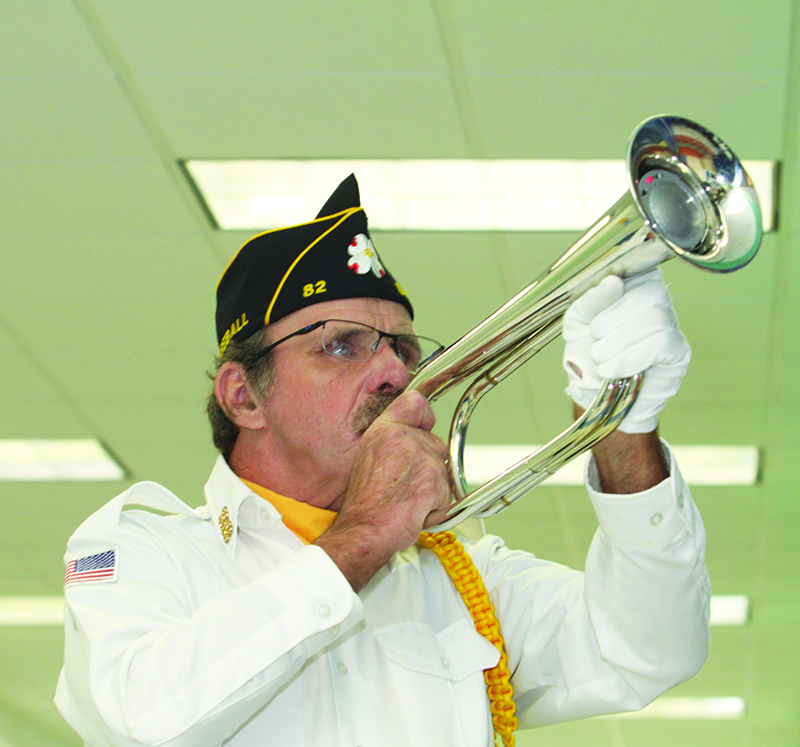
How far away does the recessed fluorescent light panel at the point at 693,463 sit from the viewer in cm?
514

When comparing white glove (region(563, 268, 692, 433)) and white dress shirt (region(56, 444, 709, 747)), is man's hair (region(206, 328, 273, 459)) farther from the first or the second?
white glove (region(563, 268, 692, 433))

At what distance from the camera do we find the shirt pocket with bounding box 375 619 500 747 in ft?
4.92

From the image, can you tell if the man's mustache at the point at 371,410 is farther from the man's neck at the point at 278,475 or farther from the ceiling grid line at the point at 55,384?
the ceiling grid line at the point at 55,384

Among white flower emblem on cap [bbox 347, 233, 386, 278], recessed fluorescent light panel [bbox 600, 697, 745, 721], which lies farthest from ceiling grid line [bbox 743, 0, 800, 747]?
recessed fluorescent light panel [bbox 600, 697, 745, 721]

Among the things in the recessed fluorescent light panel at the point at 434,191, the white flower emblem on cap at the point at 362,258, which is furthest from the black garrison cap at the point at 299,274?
the recessed fluorescent light panel at the point at 434,191

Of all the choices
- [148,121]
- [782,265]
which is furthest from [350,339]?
[782,265]

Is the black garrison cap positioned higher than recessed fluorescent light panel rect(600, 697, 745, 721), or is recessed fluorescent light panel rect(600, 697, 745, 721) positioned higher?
recessed fluorescent light panel rect(600, 697, 745, 721)

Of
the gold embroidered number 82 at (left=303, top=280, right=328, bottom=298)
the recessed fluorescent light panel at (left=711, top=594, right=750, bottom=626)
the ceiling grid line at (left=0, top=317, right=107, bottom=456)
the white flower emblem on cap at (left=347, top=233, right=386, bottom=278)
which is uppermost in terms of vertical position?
the ceiling grid line at (left=0, top=317, right=107, bottom=456)

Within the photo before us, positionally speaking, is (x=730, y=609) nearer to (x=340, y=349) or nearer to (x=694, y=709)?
(x=694, y=709)

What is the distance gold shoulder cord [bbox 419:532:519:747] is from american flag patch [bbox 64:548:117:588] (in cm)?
55

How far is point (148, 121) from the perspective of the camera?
3076 mm

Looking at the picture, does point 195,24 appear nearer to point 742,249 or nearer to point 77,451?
point 742,249

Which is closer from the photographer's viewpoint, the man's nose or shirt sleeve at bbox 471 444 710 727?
shirt sleeve at bbox 471 444 710 727

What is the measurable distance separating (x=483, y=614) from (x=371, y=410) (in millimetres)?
376
